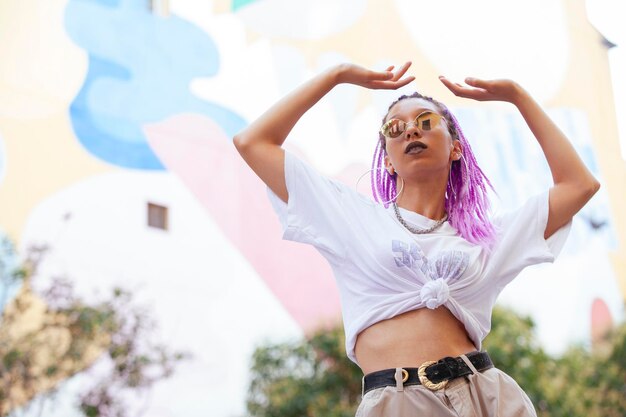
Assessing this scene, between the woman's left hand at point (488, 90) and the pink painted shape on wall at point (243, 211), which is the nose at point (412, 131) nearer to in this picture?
the woman's left hand at point (488, 90)

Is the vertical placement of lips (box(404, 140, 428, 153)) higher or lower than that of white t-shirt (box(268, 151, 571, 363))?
higher

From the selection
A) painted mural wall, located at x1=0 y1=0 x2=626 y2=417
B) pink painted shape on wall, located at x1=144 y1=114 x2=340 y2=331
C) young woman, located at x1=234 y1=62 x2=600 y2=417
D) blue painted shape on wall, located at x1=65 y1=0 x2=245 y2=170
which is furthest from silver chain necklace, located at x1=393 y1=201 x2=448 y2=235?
pink painted shape on wall, located at x1=144 y1=114 x2=340 y2=331

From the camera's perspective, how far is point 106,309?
721 centimetres

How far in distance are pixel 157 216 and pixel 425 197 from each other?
6.83m

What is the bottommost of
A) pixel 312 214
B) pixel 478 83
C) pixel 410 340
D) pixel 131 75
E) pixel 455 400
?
pixel 455 400

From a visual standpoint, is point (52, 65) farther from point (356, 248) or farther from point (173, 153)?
point (356, 248)

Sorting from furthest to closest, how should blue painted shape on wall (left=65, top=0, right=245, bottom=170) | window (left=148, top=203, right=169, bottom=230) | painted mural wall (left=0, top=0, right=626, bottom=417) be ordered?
1. window (left=148, top=203, right=169, bottom=230)
2. blue painted shape on wall (left=65, top=0, right=245, bottom=170)
3. painted mural wall (left=0, top=0, right=626, bottom=417)

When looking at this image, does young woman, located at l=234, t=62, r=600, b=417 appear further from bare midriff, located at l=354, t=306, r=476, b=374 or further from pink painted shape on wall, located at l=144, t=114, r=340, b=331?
pink painted shape on wall, located at l=144, t=114, r=340, b=331

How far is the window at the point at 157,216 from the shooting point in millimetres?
8478

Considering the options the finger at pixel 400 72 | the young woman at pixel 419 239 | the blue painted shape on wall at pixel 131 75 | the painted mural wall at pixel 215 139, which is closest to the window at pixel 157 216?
the painted mural wall at pixel 215 139

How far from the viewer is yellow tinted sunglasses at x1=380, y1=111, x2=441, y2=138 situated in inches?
74.6

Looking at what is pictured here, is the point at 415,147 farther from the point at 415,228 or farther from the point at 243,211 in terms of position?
the point at 243,211

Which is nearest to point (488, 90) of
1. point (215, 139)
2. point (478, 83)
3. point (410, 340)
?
point (478, 83)

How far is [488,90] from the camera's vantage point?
6.13 feet
